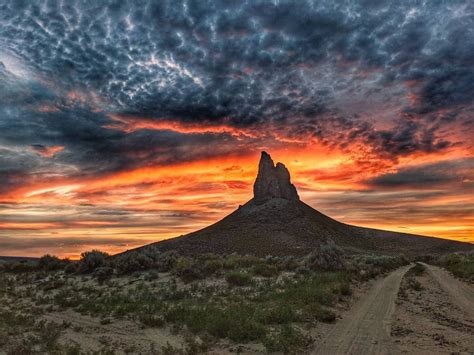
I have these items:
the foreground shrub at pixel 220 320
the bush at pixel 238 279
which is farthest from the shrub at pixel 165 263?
the foreground shrub at pixel 220 320

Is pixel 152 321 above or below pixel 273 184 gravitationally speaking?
below

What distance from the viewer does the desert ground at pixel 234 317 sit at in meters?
10.7

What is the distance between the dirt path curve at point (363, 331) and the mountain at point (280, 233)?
67066mm

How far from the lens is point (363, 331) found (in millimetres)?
12008

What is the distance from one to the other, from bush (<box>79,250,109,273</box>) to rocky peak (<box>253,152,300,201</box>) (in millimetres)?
106228

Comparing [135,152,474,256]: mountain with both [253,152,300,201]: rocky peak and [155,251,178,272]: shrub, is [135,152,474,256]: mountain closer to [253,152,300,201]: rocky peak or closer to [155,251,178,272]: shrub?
[253,152,300,201]: rocky peak

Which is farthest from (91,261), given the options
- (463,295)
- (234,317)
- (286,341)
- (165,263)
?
(463,295)

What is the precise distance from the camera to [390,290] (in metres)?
22.2

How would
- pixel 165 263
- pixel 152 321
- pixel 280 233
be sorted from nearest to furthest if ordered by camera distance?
pixel 152 321 < pixel 165 263 < pixel 280 233

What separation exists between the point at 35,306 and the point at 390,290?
19.5 m

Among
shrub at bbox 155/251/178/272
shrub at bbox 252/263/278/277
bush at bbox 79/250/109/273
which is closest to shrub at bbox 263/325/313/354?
shrub at bbox 252/263/278/277

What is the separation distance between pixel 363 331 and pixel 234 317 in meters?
4.28

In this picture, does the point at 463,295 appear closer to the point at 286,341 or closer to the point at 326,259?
the point at 326,259

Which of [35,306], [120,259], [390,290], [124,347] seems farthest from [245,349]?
[120,259]
